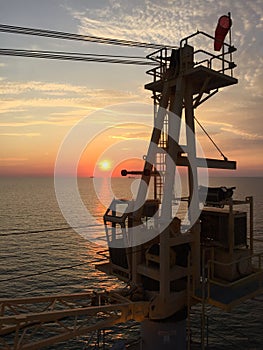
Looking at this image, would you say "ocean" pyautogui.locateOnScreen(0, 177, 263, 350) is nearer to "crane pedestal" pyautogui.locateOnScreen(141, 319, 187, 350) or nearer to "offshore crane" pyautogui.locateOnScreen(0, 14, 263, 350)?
"offshore crane" pyautogui.locateOnScreen(0, 14, 263, 350)

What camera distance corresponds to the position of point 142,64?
18359 mm

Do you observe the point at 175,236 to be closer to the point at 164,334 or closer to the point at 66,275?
the point at 164,334

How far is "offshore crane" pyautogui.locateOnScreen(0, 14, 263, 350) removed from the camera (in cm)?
1508

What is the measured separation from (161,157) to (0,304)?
32.9ft

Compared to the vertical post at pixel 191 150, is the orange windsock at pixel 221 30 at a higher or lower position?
higher

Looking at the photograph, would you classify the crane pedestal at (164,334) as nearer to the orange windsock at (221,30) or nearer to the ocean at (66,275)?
the ocean at (66,275)

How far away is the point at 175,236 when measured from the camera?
15.3 meters

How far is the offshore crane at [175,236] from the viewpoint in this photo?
49.5 ft

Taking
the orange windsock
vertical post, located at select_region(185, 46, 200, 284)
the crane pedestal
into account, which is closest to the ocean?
the crane pedestal

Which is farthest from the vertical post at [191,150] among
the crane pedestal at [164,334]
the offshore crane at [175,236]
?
the crane pedestal at [164,334]

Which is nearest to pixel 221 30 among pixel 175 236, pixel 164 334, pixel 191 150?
pixel 191 150

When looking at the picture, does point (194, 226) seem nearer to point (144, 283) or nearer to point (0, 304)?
point (144, 283)

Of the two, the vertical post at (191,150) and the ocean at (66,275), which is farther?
the ocean at (66,275)

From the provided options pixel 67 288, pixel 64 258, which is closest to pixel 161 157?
pixel 67 288
